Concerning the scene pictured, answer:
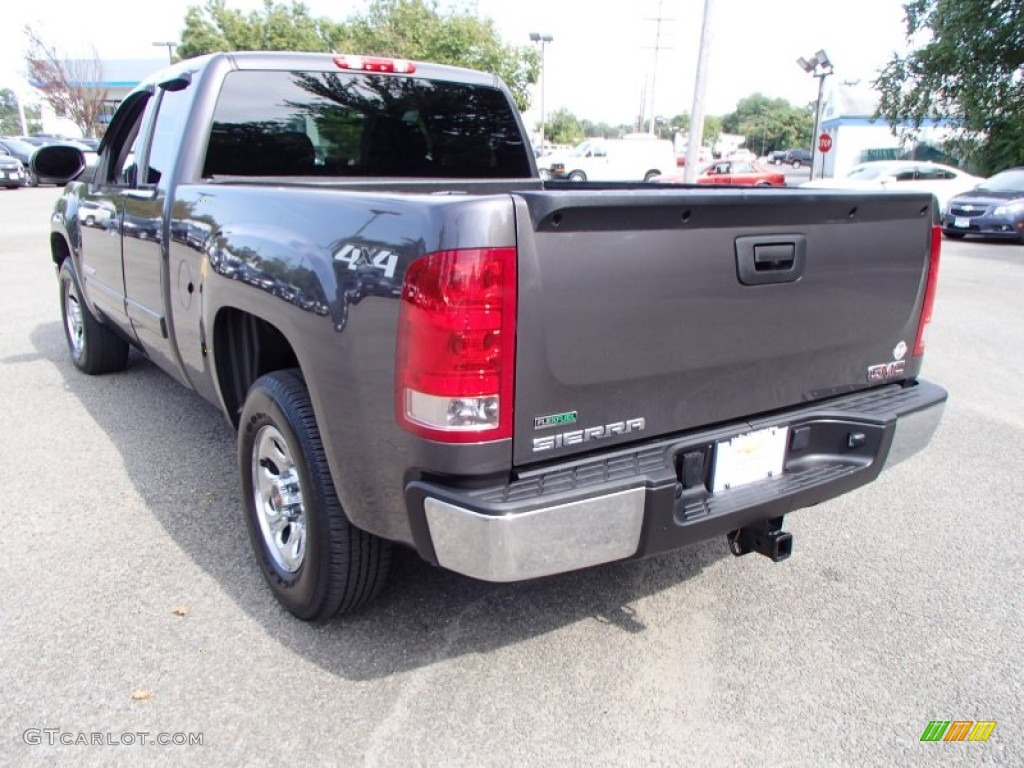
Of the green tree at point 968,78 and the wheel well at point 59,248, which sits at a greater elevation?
the green tree at point 968,78

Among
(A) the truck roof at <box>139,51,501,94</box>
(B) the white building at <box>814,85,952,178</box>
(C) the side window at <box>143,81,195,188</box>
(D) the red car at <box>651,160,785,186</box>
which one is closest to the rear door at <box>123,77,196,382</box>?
(C) the side window at <box>143,81,195,188</box>

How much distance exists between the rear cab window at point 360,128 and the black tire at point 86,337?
7.94ft

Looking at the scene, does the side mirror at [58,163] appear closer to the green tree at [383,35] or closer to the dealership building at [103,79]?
the green tree at [383,35]

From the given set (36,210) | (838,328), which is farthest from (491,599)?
(36,210)

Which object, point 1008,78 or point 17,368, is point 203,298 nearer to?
point 17,368

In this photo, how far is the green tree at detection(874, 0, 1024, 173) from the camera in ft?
68.8

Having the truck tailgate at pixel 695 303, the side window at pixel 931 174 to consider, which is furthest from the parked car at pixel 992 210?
the truck tailgate at pixel 695 303

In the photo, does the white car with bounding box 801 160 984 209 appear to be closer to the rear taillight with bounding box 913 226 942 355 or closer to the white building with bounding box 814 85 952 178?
the rear taillight with bounding box 913 226 942 355

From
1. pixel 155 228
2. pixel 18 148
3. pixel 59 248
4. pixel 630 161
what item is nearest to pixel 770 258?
pixel 155 228

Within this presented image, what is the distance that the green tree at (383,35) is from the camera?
105 feet

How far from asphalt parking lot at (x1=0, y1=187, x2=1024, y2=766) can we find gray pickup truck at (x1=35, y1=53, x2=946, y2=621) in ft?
1.10

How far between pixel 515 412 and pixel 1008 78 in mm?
25436

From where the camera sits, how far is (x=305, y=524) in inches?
102

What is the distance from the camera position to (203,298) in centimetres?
303
